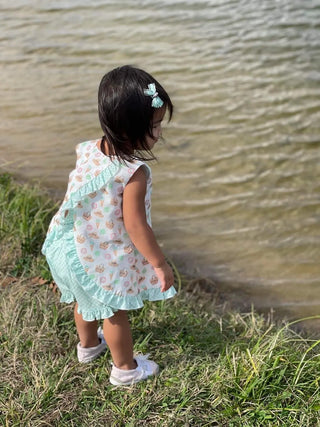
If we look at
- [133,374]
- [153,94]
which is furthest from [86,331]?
[153,94]

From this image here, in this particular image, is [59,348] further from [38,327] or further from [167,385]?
[167,385]

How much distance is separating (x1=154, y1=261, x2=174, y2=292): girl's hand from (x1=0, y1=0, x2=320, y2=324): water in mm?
1215

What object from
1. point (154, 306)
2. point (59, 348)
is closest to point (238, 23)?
point (154, 306)

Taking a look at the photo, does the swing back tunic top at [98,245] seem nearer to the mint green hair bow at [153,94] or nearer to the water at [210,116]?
the mint green hair bow at [153,94]

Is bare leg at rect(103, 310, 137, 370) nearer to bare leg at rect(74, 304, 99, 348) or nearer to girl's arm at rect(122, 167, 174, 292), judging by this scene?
bare leg at rect(74, 304, 99, 348)

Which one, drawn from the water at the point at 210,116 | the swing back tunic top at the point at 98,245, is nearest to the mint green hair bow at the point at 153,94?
the swing back tunic top at the point at 98,245

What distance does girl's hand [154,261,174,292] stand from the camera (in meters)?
2.02

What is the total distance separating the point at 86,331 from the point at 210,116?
9.25 feet

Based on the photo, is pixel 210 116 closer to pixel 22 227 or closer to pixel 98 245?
pixel 22 227

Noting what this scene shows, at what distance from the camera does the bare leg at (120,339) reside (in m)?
2.14

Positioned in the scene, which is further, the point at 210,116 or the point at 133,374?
the point at 210,116

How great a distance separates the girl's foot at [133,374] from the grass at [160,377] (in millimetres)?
29

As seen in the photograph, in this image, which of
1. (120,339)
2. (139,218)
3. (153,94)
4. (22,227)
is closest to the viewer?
Answer: (153,94)

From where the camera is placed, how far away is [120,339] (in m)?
2.16
